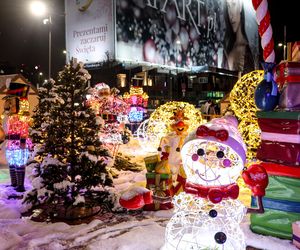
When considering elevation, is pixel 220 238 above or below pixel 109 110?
below

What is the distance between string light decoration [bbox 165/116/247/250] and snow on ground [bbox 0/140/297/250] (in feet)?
2.43

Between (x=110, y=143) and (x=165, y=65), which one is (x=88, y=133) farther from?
(x=165, y=65)

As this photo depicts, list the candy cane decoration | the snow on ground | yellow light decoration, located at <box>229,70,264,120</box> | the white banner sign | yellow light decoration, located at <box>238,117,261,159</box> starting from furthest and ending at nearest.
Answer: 1. the white banner sign
2. yellow light decoration, located at <box>238,117,261,159</box>
3. yellow light decoration, located at <box>229,70,264,120</box>
4. the candy cane decoration
5. the snow on ground

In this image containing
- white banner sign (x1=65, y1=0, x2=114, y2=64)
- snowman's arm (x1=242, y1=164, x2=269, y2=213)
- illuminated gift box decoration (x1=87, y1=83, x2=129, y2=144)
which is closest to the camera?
snowman's arm (x1=242, y1=164, x2=269, y2=213)

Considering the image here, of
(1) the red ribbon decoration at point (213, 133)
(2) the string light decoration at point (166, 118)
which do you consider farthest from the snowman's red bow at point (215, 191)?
(2) the string light decoration at point (166, 118)

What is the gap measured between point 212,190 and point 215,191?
30 millimetres

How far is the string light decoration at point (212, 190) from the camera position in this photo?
3371mm

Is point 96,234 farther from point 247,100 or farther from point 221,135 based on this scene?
point 247,100

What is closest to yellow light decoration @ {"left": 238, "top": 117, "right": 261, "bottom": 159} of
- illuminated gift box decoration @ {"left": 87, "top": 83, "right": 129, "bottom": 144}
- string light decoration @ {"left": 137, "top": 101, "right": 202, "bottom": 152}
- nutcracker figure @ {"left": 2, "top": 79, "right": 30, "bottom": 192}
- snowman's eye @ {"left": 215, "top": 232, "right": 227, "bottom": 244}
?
string light decoration @ {"left": 137, "top": 101, "right": 202, "bottom": 152}

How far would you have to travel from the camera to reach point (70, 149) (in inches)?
203

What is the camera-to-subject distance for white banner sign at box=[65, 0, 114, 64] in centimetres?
2375

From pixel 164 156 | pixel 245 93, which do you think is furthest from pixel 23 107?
pixel 245 93

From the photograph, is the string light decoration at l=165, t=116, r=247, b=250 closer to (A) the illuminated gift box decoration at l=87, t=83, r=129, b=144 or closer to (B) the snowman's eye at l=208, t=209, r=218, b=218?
(B) the snowman's eye at l=208, t=209, r=218, b=218

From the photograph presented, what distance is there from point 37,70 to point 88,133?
42.7 m
